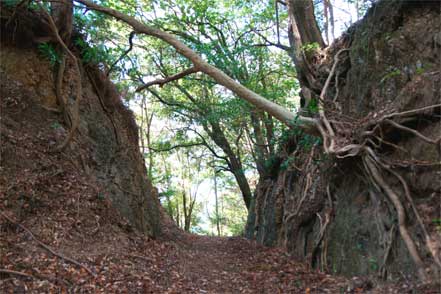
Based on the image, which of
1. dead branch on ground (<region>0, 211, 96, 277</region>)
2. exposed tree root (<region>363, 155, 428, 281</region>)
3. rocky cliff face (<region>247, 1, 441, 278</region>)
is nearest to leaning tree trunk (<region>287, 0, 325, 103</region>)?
rocky cliff face (<region>247, 1, 441, 278</region>)

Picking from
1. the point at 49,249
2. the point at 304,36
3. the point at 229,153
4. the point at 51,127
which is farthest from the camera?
the point at 229,153

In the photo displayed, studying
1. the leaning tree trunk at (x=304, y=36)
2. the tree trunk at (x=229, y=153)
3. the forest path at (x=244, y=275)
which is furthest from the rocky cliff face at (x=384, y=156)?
the tree trunk at (x=229, y=153)

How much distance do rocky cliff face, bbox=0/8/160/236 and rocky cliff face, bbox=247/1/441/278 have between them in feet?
14.7

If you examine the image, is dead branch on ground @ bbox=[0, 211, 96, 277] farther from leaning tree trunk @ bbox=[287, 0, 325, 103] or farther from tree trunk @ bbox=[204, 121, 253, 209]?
tree trunk @ bbox=[204, 121, 253, 209]

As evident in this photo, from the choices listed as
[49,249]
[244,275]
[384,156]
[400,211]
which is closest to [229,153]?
[244,275]

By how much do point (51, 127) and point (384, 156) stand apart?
684 centimetres

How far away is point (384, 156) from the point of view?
239 inches

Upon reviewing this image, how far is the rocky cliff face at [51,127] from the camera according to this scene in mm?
7469

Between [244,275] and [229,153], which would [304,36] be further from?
[229,153]

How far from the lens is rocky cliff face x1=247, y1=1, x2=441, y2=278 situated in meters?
5.37

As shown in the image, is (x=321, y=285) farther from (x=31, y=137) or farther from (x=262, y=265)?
(x=31, y=137)

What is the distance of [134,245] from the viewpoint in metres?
8.00

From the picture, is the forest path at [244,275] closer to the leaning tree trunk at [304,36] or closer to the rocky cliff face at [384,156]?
the rocky cliff face at [384,156]

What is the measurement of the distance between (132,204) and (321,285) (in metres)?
5.74
